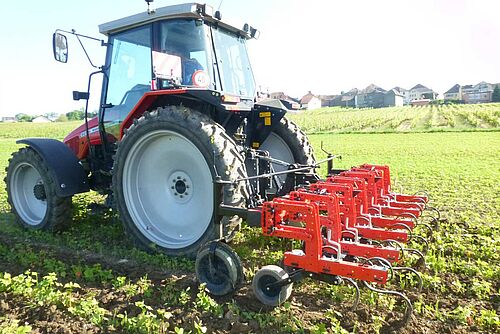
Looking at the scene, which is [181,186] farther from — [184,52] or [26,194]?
[26,194]

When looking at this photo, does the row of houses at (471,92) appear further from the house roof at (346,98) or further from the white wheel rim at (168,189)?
the white wheel rim at (168,189)

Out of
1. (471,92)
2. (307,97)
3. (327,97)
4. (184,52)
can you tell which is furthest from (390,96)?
(184,52)

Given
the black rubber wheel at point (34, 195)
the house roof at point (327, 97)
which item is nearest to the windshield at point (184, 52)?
the black rubber wheel at point (34, 195)

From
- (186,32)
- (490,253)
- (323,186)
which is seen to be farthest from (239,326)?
(186,32)

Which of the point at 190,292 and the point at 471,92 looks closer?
the point at 190,292

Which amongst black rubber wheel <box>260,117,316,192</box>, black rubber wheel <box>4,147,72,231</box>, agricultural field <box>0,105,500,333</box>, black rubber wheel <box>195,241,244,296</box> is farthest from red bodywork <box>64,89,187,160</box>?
black rubber wheel <box>260,117,316,192</box>

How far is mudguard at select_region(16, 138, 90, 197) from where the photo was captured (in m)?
4.87

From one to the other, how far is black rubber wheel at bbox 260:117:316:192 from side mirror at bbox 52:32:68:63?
2.70 meters

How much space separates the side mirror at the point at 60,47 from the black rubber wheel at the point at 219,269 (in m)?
2.95

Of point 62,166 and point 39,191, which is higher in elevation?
point 62,166

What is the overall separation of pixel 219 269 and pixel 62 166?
2787mm

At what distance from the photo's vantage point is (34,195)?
5355 millimetres

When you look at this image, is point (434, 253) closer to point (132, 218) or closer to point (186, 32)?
point (132, 218)

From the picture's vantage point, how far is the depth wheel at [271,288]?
303cm
